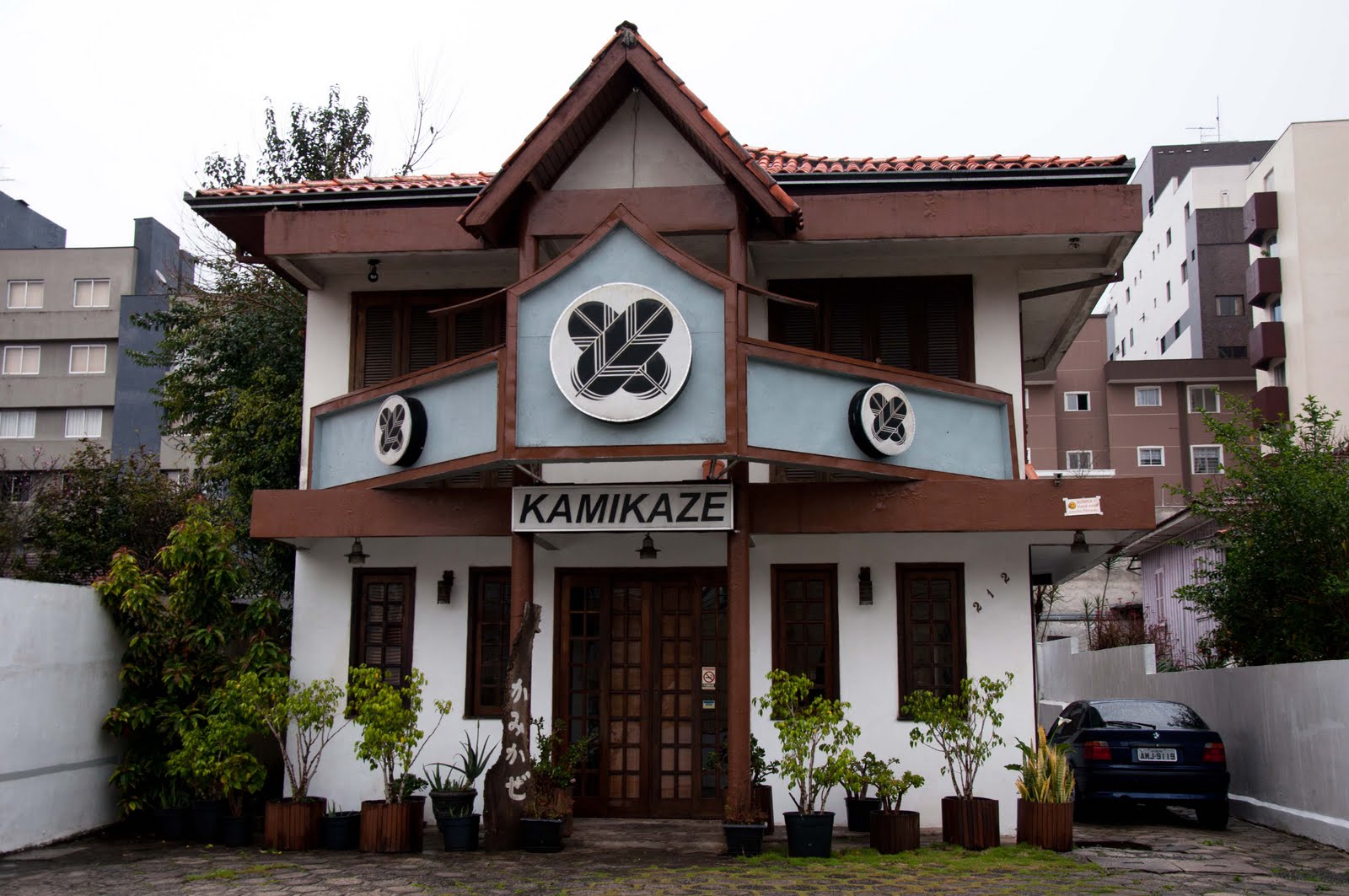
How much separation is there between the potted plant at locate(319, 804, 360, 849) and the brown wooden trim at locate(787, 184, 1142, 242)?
7.10 m

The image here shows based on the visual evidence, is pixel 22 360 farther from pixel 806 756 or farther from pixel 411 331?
pixel 806 756

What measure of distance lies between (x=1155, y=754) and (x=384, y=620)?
337 inches

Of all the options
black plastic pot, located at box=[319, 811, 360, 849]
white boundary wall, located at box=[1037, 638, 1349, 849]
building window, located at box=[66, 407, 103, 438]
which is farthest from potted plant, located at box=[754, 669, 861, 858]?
building window, located at box=[66, 407, 103, 438]

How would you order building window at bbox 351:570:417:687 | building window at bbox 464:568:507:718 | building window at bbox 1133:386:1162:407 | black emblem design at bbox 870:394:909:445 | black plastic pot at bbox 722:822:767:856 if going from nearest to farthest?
black plastic pot at bbox 722:822:767:856
black emblem design at bbox 870:394:909:445
building window at bbox 464:568:507:718
building window at bbox 351:570:417:687
building window at bbox 1133:386:1162:407

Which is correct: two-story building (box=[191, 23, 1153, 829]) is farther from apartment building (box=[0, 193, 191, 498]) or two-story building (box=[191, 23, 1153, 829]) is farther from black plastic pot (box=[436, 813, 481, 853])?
apartment building (box=[0, 193, 191, 498])

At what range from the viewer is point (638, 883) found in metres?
9.94

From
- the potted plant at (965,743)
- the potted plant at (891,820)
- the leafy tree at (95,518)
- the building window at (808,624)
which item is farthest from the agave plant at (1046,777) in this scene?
the leafy tree at (95,518)

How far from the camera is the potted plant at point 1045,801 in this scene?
11648mm

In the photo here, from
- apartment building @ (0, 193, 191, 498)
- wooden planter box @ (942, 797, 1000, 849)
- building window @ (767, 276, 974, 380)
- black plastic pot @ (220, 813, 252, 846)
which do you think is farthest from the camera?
apartment building @ (0, 193, 191, 498)

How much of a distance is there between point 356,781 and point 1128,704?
9.01 m

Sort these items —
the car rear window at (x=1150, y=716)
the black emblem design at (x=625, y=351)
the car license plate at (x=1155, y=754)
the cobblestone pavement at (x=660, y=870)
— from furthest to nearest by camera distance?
1. the car rear window at (x=1150, y=716)
2. the car license plate at (x=1155, y=754)
3. the black emblem design at (x=625, y=351)
4. the cobblestone pavement at (x=660, y=870)

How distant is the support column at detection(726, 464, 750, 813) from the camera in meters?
11.3

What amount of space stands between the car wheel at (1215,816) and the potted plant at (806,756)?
5.17m

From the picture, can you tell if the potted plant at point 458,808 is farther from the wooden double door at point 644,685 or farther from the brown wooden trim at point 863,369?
the brown wooden trim at point 863,369
